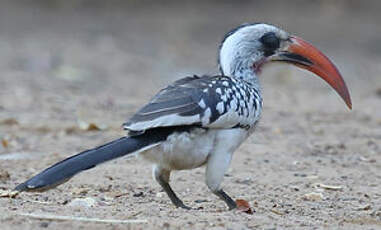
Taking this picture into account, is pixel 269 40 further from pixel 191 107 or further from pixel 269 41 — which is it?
pixel 191 107

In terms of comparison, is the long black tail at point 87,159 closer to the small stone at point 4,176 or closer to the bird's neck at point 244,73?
the bird's neck at point 244,73

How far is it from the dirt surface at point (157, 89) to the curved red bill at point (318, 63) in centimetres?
65

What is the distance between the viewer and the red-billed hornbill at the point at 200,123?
400cm

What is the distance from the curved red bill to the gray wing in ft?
2.15

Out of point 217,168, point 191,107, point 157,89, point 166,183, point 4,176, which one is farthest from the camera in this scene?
point 157,89

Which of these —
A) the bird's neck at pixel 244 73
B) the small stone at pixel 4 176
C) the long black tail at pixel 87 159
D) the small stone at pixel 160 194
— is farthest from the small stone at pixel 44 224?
the bird's neck at pixel 244 73

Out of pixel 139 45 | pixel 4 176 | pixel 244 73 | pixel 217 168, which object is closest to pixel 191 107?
pixel 217 168

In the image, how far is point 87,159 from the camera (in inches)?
155

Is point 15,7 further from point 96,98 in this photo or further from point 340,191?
point 340,191

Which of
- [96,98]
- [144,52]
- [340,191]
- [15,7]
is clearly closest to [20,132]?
[96,98]

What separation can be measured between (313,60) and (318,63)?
0.11ft

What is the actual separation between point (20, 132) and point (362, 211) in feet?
10.3

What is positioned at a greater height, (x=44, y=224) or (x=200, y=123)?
(x=200, y=123)

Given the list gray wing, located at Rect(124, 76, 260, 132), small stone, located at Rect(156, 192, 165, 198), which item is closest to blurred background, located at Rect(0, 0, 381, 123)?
small stone, located at Rect(156, 192, 165, 198)
